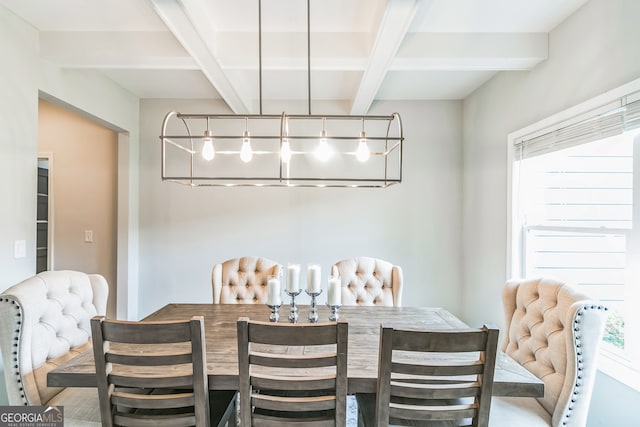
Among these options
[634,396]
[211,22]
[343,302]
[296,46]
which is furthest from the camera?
[343,302]

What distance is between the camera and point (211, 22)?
2.04m

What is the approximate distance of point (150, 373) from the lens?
124 cm

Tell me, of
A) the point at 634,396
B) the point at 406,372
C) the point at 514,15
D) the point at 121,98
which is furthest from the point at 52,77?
the point at 634,396

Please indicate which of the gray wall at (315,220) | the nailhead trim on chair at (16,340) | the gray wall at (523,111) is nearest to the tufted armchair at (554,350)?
the gray wall at (523,111)

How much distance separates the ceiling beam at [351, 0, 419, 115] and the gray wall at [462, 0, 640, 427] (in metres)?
0.99

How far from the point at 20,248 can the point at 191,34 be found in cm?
166

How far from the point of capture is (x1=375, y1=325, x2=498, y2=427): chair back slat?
1.08m

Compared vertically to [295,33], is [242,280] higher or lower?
lower

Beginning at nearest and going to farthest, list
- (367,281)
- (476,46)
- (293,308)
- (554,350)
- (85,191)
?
(554,350)
(293,308)
(476,46)
(367,281)
(85,191)

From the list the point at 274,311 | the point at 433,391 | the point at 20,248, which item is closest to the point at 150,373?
the point at 274,311

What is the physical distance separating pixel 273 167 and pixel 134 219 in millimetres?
1485

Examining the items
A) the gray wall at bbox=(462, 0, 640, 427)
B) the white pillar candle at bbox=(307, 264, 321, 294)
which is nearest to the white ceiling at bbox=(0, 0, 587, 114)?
the gray wall at bbox=(462, 0, 640, 427)

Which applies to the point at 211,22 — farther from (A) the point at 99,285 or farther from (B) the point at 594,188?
(B) the point at 594,188

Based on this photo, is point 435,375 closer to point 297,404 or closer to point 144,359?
point 297,404
